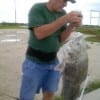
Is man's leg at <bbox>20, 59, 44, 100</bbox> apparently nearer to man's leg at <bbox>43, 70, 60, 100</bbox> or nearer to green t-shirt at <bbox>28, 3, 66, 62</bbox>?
man's leg at <bbox>43, 70, 60, 100</bbox>

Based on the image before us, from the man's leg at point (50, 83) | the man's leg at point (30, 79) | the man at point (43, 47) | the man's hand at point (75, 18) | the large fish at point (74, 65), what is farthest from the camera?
the man's leg at point (50, 83)

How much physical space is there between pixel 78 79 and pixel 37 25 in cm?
107

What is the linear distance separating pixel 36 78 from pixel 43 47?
423 millimetres

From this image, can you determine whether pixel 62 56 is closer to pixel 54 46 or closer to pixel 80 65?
pixel 80 65

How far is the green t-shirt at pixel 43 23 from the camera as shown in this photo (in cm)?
512

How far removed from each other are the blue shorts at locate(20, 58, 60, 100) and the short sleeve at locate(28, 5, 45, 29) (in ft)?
1.82

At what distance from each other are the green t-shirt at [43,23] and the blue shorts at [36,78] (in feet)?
0.74

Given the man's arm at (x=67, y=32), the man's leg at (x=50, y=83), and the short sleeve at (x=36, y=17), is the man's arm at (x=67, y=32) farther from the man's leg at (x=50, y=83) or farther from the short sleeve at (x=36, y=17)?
the man's leg at (x=50, y=83)

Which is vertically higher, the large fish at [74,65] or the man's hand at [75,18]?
the man's hand at [75,18]


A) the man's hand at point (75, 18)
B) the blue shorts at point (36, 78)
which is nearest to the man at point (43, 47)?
the blue shorts at point (36, 78)

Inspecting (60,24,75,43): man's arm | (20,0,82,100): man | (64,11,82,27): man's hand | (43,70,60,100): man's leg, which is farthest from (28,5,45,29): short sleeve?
(43,70,60,100): man's leg

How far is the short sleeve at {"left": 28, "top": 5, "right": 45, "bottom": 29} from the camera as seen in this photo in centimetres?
509

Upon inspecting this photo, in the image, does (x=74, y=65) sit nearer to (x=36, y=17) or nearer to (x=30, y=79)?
(x=36, y=17)

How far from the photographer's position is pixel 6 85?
11.1 meters
